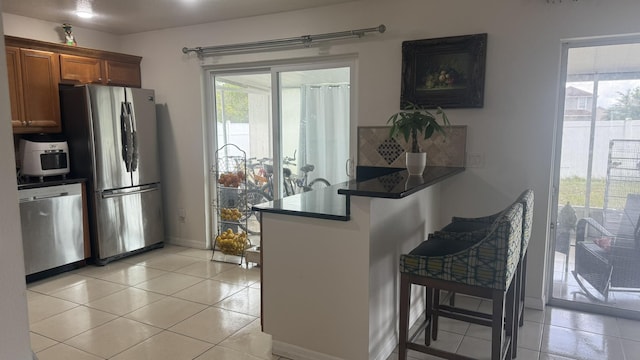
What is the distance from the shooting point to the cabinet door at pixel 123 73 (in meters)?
4.69

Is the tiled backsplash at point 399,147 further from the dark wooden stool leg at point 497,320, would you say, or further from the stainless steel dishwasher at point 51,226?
the stainless steel dishwasher at point 51,226

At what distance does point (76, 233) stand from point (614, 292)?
478 centimetres

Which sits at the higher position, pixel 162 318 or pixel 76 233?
pixel 76 233

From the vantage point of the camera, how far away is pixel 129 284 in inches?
152

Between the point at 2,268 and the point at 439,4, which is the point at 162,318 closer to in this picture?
the point at 2,268

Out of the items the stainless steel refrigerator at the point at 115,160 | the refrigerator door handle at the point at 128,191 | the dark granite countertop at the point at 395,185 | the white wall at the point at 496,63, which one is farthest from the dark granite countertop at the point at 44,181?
the dark granite countertop at the point at 395,185

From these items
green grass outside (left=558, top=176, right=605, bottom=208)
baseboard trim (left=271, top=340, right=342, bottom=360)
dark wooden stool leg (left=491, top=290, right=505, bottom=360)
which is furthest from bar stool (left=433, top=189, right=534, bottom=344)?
baseboard trim (left=271, top=340, right=342, bottom=360)

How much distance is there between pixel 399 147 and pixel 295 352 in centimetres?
193

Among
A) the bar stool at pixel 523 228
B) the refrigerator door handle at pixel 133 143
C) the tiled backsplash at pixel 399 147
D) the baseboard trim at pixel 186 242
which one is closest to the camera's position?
the bar stool at pixel 523 228

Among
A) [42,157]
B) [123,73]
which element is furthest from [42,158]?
[123,73]

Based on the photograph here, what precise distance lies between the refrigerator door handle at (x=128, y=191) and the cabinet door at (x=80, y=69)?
119 cm

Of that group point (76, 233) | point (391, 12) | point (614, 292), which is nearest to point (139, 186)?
point (76, 233)

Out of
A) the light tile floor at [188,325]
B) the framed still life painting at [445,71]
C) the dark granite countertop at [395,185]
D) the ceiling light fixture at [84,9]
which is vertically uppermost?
the ceiling light fixture at [84,9]

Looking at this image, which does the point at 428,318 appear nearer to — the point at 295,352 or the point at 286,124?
the point at 295,352
